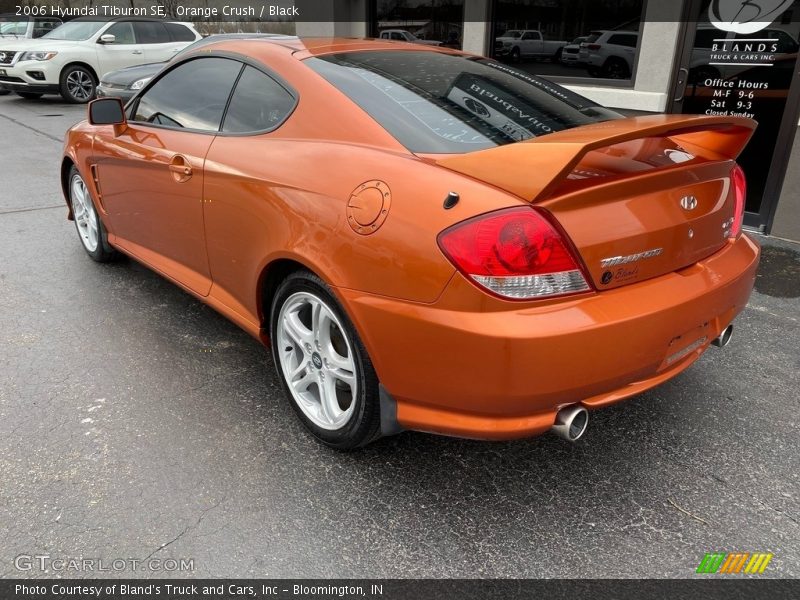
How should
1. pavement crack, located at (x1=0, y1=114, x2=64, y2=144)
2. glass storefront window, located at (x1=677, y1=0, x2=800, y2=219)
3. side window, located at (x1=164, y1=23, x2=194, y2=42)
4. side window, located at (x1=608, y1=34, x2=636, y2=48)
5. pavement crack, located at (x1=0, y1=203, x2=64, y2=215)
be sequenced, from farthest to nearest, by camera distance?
side window, located at (x1=164, y1=23, x2=194, y2=42), pavement crack, located at (x1=0, y1=114, x2=64, y2=144), side window, located at (x1=608, y1=34, x2=636, y2=48), pavement crack, located at (x1=0, y1=203, x2=64, y2=215), glass storefront window, located at (x1=677, y1=0, x2=800, y2=219)

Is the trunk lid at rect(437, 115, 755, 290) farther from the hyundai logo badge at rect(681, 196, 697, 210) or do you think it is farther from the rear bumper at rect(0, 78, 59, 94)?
the rear bumper at rect(0, 78, 59, 94)

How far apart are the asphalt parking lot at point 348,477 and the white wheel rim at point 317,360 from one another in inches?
7.4

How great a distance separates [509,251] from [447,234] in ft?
0.65

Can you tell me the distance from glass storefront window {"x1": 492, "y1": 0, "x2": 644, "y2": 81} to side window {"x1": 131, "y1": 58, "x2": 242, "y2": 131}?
488cm

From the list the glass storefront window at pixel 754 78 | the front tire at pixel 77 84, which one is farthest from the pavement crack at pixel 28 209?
the front tire at pixel 77 84

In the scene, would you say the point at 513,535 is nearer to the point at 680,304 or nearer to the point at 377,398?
the point at 377,398

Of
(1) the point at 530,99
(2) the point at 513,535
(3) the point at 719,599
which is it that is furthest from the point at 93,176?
(3) the point at 719,599

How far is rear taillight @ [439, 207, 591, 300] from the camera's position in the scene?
1906 millimetres

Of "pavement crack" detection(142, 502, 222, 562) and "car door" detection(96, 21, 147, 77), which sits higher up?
"car door" detection(96, 21, 147, 77)

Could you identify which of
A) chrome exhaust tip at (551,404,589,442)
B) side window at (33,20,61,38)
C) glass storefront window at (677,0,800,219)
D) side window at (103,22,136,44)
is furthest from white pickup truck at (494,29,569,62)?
side window at (33,20,61,38)

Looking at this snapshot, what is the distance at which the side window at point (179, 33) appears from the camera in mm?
14195

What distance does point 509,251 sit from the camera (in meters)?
1.91

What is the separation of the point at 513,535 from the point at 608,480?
1.65ft

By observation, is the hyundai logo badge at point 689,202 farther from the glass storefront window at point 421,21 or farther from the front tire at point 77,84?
the front tire at point 77,84
